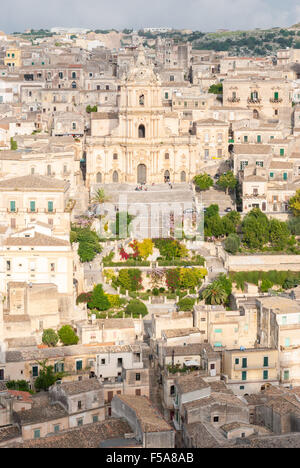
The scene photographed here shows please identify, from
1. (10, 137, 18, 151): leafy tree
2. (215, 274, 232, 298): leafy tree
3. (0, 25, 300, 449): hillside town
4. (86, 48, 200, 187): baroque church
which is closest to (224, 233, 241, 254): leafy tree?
(0, 25, 300, 449): hillside town

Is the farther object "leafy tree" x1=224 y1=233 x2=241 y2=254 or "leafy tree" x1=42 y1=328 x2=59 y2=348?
"leafy tree" x1=224 y1=233 x2=241 y2=254

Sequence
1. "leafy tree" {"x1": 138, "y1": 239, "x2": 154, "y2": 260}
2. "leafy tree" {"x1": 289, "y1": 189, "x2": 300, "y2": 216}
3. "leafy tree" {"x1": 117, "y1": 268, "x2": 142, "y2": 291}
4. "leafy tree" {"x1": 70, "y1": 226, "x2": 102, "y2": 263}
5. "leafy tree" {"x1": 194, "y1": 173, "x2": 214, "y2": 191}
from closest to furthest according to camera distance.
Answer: "leafy tree" {"x1": 117, "y1": 268, "x2": 142, "y2": 291}
"leafy tree" {"x1": 70, "y1": 226, "x2": 102, "y2": 263}
"leafy tree" {"x1": 138, "y1": 239, "x2": 154, "y2": 260}
"leafy tree" {"x1": 289, "y1": 189, "x2": 300, "y2": 216}
"leafy tree" {"x1": 194, "y1": 173, "x2": 214, "y2": 191}

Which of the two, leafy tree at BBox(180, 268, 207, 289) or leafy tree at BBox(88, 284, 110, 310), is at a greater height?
leafy tree at BBox(180, 268, 207, 289)

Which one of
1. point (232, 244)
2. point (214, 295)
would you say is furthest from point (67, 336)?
point (232, 244)

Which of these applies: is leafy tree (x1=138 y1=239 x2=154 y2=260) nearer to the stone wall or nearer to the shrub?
the stone wall

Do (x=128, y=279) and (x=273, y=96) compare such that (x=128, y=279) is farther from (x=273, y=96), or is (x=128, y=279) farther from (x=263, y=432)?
(x=273, y=96)
